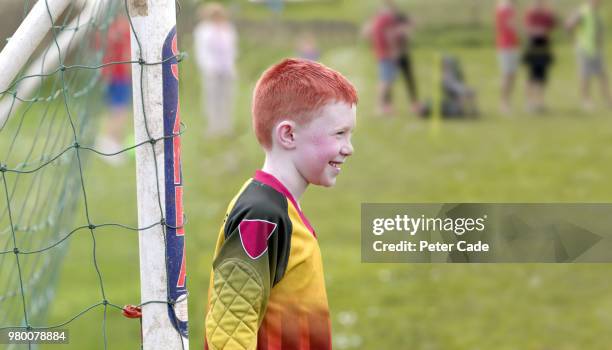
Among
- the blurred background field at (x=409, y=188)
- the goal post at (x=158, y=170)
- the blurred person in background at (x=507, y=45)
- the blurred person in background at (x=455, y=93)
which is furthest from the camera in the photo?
the blurred person in background at (x=455, y=93)

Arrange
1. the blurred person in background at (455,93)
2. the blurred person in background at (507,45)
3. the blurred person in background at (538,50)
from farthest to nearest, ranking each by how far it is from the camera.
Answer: the blurred person in background at (455,93)
the blurred person in background at (507,45)
the blurred person in background at (538,50)

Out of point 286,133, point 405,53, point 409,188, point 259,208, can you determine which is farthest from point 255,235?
point 405,53

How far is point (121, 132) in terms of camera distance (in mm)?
14703

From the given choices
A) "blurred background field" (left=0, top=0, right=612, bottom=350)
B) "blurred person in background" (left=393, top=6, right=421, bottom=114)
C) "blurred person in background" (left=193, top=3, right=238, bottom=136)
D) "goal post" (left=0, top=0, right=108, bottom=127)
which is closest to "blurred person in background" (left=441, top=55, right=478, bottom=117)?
"blurred background field" (left=0, top=0, right=612, bottom=350)

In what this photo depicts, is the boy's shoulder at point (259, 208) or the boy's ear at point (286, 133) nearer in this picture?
the boy's shoulder at point (259, 208)

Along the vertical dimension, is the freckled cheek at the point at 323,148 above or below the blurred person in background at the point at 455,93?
below

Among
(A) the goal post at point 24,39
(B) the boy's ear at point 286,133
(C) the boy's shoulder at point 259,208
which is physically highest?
(A) the goal post at point 24,39

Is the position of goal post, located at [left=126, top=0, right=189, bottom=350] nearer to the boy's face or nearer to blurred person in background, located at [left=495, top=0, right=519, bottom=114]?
the boy's face

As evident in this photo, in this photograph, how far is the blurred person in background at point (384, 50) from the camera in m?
11.9

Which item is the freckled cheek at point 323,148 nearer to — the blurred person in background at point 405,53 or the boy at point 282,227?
the boy at point 282,227

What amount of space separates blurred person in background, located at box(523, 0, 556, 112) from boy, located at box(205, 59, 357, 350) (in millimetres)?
9463

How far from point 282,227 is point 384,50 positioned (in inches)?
381

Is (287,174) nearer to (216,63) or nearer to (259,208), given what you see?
(259,208)

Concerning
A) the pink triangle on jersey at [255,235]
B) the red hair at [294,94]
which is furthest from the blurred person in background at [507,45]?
the pink triangle on jersey at [255,235]
